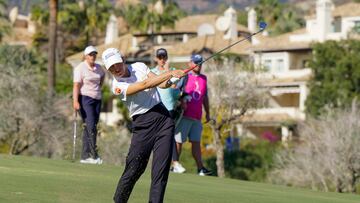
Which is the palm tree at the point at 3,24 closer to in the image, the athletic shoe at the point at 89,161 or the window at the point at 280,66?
the window at the point at 280,66

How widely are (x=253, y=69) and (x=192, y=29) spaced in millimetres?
42304

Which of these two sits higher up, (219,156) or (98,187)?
(98,187)

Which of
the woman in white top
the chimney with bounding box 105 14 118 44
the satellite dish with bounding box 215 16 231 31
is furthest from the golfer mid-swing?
the chimney with bounding box 105 14 118 44

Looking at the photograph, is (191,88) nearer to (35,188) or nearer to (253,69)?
(35,188)

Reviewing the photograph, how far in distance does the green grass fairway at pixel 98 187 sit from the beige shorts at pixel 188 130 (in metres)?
1.43

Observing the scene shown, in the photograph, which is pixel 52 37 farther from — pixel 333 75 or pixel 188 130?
pixel 188 130

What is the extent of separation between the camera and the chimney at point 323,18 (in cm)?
8082

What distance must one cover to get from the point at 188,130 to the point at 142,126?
7.08 m

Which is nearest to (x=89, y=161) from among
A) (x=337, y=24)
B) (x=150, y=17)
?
(x=337, y=24)

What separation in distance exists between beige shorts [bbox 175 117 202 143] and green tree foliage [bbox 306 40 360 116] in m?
50.1

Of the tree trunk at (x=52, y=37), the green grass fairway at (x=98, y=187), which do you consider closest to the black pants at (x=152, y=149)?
the green grass fairway at (x=98, y=187)

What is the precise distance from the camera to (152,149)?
1220cm

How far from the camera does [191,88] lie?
18.9m

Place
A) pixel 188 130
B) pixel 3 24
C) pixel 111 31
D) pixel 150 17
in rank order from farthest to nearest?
1. pixel 111 31
2. pixel 150 17
3. pixel 3 24
4. pixel 188 130
